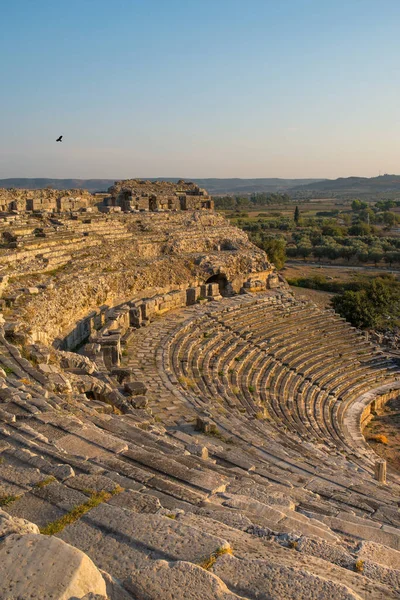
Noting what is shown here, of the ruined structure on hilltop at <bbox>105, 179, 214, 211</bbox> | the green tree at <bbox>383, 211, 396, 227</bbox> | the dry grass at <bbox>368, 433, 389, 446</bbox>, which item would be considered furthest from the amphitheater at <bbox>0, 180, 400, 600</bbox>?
the green tree at <bbox>383, 211, 396, 227</bbox>

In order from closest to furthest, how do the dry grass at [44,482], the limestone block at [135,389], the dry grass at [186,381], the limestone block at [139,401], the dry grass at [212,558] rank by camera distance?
the dry grass at [212,558]
the dry grass at [44,482]
the limestone block at [139,401]
the limestone block at [135,389]
the dry grass at [186,381]

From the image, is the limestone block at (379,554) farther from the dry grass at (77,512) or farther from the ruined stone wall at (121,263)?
the ruined stone wall at (121,263)

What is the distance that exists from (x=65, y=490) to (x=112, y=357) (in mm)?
8878

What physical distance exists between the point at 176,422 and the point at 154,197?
72.4ft

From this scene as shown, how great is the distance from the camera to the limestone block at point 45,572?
8.82 ft

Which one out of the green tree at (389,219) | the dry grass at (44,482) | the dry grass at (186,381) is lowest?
the dry grass at (186,381)

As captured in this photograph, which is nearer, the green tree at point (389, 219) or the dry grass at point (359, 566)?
the dry grass at point (359, 566)

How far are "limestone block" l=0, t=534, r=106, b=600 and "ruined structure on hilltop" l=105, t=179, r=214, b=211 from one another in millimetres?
26784

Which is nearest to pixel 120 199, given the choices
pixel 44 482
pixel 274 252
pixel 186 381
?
pixel 274 252

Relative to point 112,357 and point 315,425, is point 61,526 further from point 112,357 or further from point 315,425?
point 315,425

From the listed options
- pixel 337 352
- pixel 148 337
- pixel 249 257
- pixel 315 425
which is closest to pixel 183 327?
pixel 148 337

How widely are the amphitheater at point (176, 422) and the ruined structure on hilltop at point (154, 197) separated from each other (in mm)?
3265

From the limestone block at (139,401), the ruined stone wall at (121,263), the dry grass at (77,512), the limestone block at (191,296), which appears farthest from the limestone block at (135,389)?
the limestone block at (191,296)

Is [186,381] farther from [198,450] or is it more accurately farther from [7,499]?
[7,499]
